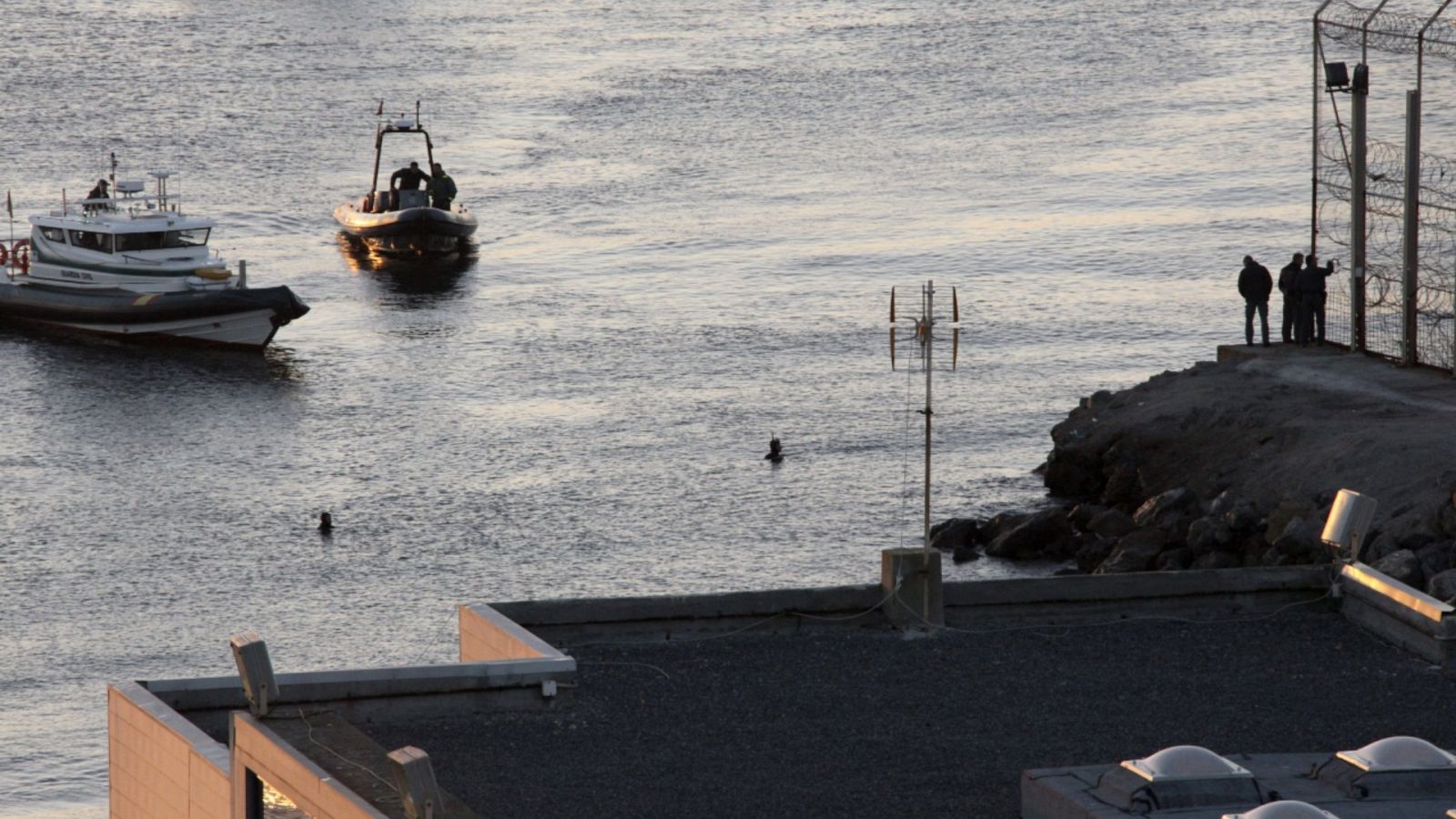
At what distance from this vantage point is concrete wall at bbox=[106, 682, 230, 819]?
44.4 ft

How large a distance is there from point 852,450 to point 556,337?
490 inches

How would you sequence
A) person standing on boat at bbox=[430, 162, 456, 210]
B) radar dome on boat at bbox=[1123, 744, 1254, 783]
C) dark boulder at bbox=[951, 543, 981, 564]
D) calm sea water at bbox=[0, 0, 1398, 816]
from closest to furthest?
radar dome on boat at bbox=[1123, 744, 1254, 783] → dark boulder at bbox=[951, 543, 981, 564] → calm sea water at bbox=[0, 0, 1398, 816] → person standing on boat at bbox=[430, 162, 456, 210]

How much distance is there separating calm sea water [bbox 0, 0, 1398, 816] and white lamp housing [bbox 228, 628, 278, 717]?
11.7 meters

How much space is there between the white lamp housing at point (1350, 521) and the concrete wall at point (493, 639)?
18.4ft

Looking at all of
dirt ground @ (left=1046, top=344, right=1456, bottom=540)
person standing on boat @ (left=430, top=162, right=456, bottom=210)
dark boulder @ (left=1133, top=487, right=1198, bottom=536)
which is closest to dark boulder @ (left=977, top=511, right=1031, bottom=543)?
dark boulder @ (left=1133, top=487, right=1198, bottom=536)

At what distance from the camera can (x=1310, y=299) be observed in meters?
34.7

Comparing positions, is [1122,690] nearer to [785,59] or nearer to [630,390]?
[630,390]

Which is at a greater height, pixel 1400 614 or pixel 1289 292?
pixel 1289 292

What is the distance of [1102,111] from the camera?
82125 mm

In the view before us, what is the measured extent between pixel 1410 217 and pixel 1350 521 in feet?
58.0

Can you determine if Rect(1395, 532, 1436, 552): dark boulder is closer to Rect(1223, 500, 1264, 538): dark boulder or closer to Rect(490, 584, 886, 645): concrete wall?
Rect(1223, 500, 1264, 538): dark boulder

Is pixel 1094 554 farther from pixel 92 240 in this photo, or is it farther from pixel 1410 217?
pixel 92 240

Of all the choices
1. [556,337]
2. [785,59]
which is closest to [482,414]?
[556,337]

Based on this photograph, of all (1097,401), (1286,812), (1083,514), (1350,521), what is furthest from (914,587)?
(1097,401)
